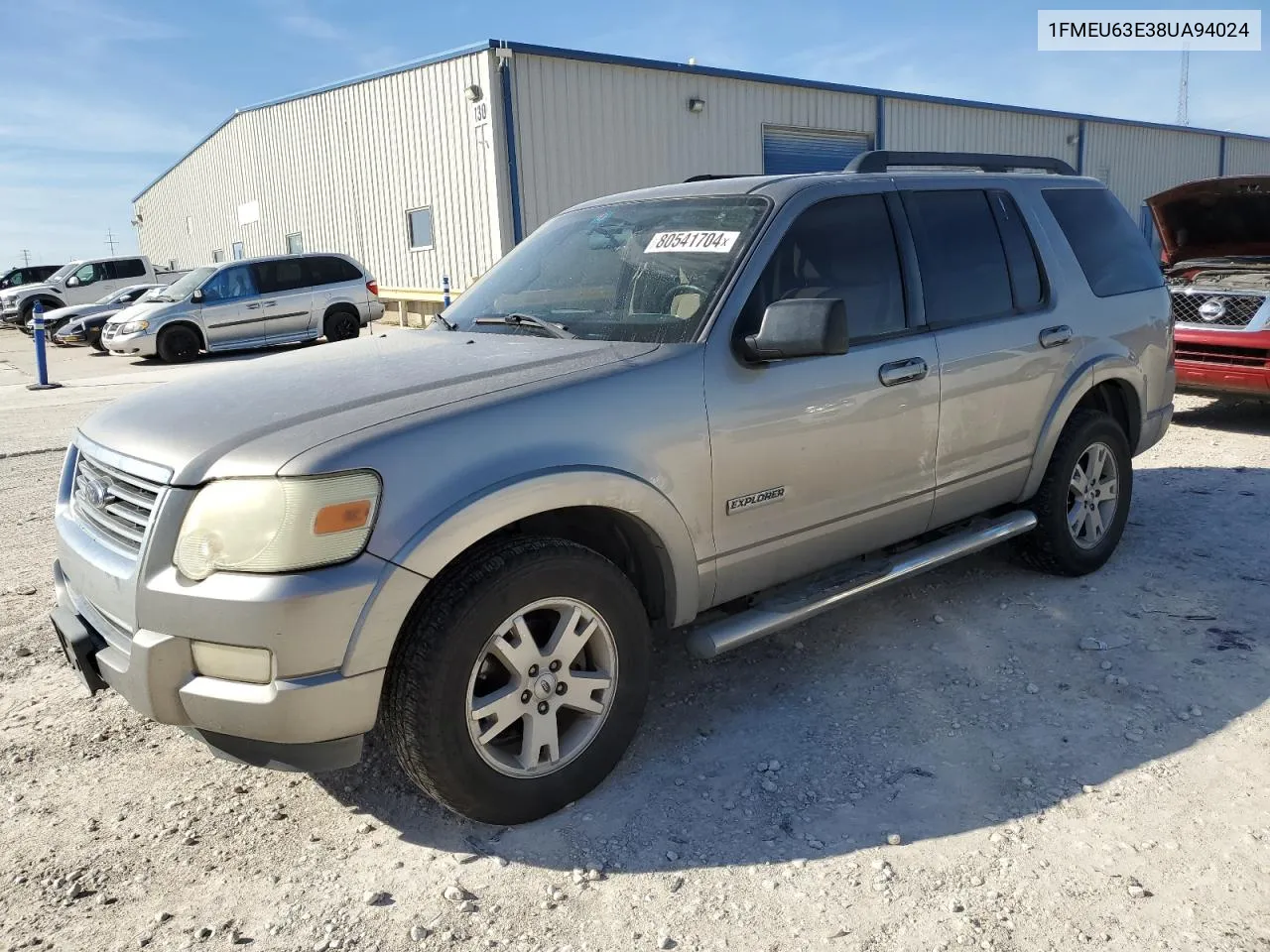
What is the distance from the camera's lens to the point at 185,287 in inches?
680

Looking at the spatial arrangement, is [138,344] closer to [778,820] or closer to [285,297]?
[285,297]

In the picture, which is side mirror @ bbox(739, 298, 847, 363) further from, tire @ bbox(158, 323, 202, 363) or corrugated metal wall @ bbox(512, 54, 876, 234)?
tire @ bbox(158, 323, 202, 363)

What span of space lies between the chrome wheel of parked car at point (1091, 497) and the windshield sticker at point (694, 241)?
2141 mm

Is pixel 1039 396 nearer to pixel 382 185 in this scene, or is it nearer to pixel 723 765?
pixel 723 765

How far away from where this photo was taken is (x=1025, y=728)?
3357 millimetres

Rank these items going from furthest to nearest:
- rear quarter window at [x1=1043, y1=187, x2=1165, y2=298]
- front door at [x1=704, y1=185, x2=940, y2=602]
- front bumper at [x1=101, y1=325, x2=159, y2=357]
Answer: front bumper at [x1=101, y1=325, x2=159, y2=357] → rear quarter window at [x1=1043, y1=187, x2=1165, y2=298] → front door at [x1=704, y1=185, x2=940, y2=602]

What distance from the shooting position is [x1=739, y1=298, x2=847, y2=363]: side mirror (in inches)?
119

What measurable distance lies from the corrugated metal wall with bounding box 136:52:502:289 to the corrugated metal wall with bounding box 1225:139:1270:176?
26587 mm

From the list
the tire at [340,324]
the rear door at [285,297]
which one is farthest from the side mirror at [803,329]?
the tire at [340,324]

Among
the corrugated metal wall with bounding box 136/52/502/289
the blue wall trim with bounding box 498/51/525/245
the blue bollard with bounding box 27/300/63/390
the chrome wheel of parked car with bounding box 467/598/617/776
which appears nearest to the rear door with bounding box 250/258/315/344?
the corrugated metal wall with bounding box 136/52/502/289

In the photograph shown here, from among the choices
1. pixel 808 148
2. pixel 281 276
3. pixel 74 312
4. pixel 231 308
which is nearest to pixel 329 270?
pixel 281 276

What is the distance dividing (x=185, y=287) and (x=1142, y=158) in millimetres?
26787

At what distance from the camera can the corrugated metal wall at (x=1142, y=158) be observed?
2842 centimetres

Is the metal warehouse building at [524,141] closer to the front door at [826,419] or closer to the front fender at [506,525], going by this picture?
the front door at [826,419]
